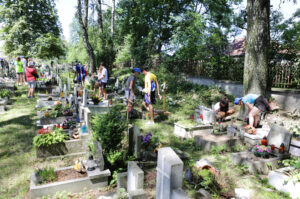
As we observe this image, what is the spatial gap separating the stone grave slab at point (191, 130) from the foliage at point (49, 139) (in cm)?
331

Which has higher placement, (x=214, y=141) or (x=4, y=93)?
(x=4, y=93)

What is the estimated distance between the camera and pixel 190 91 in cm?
1309

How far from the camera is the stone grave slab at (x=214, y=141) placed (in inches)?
215

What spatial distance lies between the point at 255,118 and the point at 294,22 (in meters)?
24.9

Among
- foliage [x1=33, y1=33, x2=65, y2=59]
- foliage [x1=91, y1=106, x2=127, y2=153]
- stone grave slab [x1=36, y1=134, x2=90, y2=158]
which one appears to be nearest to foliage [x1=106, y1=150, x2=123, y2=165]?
foliage [x1=91, y1=106, x2=127, y2=153]

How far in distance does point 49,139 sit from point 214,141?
4093 mm

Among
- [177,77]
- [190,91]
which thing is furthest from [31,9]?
[190,91]

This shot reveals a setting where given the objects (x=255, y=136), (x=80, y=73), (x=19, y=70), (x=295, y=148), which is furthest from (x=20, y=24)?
(x=295, y=148)

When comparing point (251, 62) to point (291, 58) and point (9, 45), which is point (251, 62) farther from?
point (9, 45)

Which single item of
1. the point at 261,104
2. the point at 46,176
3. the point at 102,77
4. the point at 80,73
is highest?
the point at 80,73

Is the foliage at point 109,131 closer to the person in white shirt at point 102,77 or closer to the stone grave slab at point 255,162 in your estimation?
the stone grave slab at point 255,162

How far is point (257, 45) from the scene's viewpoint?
294 inches

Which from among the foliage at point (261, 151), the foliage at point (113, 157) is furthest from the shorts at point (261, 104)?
the foliage at point (113, 157)

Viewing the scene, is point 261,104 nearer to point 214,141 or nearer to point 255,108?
point 255,108
